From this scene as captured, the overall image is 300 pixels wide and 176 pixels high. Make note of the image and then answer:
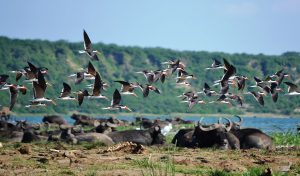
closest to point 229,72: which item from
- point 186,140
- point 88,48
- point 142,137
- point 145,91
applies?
point 186,140

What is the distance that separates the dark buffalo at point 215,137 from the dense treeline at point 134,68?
273 feet

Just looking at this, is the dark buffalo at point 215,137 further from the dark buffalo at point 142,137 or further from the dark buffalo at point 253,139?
the dark buffalo at point 142,137

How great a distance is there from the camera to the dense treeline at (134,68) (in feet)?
384

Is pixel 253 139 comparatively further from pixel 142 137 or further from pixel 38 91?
pixel 38 91

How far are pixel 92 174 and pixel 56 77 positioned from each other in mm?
117222

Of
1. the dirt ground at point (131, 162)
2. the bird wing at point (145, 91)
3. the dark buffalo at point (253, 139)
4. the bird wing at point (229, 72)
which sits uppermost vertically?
the bird wing at point (229, 72)

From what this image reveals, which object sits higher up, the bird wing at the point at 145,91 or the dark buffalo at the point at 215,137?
the bird wing at the point at 145,91

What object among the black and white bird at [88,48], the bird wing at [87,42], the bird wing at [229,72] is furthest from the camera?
the bird wing at [229,72]

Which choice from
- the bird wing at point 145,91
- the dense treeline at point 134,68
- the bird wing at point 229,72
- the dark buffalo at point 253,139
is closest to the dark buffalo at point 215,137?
the dark buffalo at point 253,139

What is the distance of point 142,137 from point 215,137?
3133mm

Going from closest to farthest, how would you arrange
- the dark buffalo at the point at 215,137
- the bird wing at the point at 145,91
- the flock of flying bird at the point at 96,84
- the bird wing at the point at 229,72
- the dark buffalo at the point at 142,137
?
the flock of flying bird at the point at 96,84
the dark buffalo at the point at 215,137
the bird wing at the point at 229,72
the dark buffalo at the point at 142,137
the bird wing at the point at 145,91

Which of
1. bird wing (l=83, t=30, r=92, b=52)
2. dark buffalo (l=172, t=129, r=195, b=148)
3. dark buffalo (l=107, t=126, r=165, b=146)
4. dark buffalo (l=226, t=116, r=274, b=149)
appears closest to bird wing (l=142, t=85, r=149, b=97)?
dark buffalo (l=107, t=126, r=165, b=146)

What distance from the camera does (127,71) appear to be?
148625 mm

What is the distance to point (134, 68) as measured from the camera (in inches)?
5999
